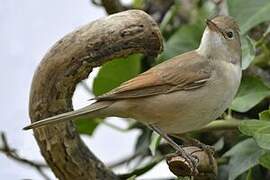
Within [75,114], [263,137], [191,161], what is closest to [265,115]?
[263,137]

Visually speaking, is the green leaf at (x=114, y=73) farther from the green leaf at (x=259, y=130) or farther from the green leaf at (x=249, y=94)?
the green leaf at (x=259, y=130)

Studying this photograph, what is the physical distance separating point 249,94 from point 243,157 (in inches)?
4.8

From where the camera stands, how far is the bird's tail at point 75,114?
45.6 inches

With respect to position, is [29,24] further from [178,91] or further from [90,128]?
[178,91]

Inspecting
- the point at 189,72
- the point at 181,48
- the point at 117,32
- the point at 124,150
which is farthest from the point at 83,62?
the point at 124,150

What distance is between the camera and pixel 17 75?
6.26 feet

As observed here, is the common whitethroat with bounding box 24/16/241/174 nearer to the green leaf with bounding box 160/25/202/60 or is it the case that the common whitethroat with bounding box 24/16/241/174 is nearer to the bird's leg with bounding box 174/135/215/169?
the bird's leg with bounding box 174/135/215/169

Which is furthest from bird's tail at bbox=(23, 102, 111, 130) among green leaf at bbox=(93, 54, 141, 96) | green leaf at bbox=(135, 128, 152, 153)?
green leaf at bbox=(135, 128, 152, 153)

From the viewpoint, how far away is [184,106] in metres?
1.24

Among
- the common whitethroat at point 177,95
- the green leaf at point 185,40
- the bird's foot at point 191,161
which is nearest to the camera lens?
the bird's foot at point 191,161

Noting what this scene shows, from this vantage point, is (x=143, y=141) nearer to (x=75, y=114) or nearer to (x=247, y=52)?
(x=247, y=52)

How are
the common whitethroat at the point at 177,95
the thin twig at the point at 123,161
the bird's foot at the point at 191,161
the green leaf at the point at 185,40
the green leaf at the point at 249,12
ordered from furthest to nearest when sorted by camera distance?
the thin twig at the point at 123,161, the green leaf at the point at 185,40, the green leaf at the point at 249,12, the common whitethroat at the point at 177,95, the bird's foot at the point at 191,161

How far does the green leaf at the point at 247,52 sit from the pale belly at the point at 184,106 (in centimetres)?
12

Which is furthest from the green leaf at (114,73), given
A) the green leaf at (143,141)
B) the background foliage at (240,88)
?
the green leaf at (143,141)
